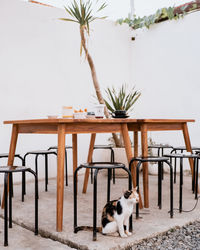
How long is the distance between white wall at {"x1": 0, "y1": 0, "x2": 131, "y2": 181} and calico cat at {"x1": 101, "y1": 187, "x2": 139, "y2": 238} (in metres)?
Answer: 2.52

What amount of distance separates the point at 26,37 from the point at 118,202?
125 inches

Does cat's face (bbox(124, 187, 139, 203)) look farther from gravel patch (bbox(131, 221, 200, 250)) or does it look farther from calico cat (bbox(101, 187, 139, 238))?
gravel patch (bbox(131, 221, 200, 250))

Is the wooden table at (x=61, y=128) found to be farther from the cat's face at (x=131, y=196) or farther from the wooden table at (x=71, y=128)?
the cat's face at (x=131, y=196)

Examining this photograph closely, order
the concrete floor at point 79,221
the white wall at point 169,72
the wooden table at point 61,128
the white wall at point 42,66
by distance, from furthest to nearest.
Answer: the white wall at point 169,72
the white wall at point 42,66
the wooden table at point 61,128
the concrete floor at point 79,221

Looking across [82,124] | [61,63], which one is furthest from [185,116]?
[82,124]

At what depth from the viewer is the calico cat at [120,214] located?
2069 millimetres

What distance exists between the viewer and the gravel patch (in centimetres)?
204

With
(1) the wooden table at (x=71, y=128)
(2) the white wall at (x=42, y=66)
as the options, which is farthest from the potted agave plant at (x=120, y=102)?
(2) the white wall at (x=42, y=66)

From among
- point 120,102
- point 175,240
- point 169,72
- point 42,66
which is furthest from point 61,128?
Answer: point 169,72

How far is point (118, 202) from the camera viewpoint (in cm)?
211

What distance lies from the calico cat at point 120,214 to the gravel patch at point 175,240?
15 centimetres

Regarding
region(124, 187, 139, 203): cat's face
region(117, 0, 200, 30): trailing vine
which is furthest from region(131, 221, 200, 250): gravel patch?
region(117, 0, 200, 30): trailing vine

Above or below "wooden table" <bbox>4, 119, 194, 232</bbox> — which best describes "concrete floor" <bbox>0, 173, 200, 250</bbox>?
below

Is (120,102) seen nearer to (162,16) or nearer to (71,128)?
(162,16)
